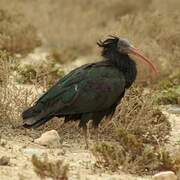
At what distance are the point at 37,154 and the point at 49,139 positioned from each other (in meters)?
0.63

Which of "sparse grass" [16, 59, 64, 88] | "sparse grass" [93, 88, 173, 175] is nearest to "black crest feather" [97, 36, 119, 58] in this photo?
"sparse grass" [93, 88, 173, 175]

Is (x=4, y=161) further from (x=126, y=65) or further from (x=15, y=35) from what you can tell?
(x=15, y=35)

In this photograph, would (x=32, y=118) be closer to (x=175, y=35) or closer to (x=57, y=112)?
(x=57, y=112)

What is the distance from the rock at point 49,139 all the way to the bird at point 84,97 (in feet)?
0.54

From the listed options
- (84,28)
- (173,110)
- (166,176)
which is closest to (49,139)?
(166,176)

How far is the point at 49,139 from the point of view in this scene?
27.0 ft

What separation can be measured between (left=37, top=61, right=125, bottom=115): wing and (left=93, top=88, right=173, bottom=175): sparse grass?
402 mm

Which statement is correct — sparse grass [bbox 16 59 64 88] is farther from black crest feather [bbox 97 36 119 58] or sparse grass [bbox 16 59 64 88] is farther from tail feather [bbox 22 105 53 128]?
tail feather [bbox 22 105 53 128]

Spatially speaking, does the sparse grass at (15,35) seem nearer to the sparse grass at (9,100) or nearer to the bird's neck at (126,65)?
the sparse grass at (9,100)

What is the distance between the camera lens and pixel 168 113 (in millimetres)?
10734

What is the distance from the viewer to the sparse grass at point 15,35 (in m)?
14.8

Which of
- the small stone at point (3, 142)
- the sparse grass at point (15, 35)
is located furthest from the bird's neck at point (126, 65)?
the sparse grass at point (15, 35)

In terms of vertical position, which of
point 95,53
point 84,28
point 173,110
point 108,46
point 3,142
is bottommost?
point 3,142

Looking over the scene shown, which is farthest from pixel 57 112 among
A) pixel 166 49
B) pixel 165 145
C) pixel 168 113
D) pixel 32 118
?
pixel 166 49
